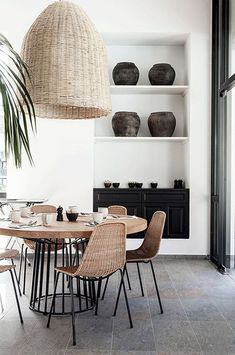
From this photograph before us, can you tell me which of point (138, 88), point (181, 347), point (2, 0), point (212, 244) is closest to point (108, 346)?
point (181, 347)

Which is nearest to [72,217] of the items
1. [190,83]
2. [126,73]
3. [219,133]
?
[219,133]

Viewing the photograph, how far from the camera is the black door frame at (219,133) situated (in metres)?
4.87

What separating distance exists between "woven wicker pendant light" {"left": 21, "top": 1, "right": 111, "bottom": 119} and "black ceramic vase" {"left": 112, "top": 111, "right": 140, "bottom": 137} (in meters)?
2.73

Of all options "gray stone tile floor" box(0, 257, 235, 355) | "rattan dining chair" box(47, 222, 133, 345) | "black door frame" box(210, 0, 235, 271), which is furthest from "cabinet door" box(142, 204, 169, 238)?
"rattan dining chair" box(47, 222, 133, 345)

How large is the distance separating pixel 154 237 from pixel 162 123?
2558mm

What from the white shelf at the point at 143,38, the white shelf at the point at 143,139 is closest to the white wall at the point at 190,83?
the white shelf at the point at 143,38

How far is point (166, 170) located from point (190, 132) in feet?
2.45

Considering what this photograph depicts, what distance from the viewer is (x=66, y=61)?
2.72 m

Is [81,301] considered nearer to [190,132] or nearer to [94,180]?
[94,180]

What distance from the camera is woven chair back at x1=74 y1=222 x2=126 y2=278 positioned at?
8.78 feet

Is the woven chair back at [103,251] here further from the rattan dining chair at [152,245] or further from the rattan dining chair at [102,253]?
the rattan dining chair at [152,245]

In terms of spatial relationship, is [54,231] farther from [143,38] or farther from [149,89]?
[143,38]

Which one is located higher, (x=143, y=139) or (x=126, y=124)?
(x=126, y=124)

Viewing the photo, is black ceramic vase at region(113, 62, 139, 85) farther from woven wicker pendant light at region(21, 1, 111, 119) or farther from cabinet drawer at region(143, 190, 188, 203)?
woven wicker pendant light at region(21, 1, 111, 119)
